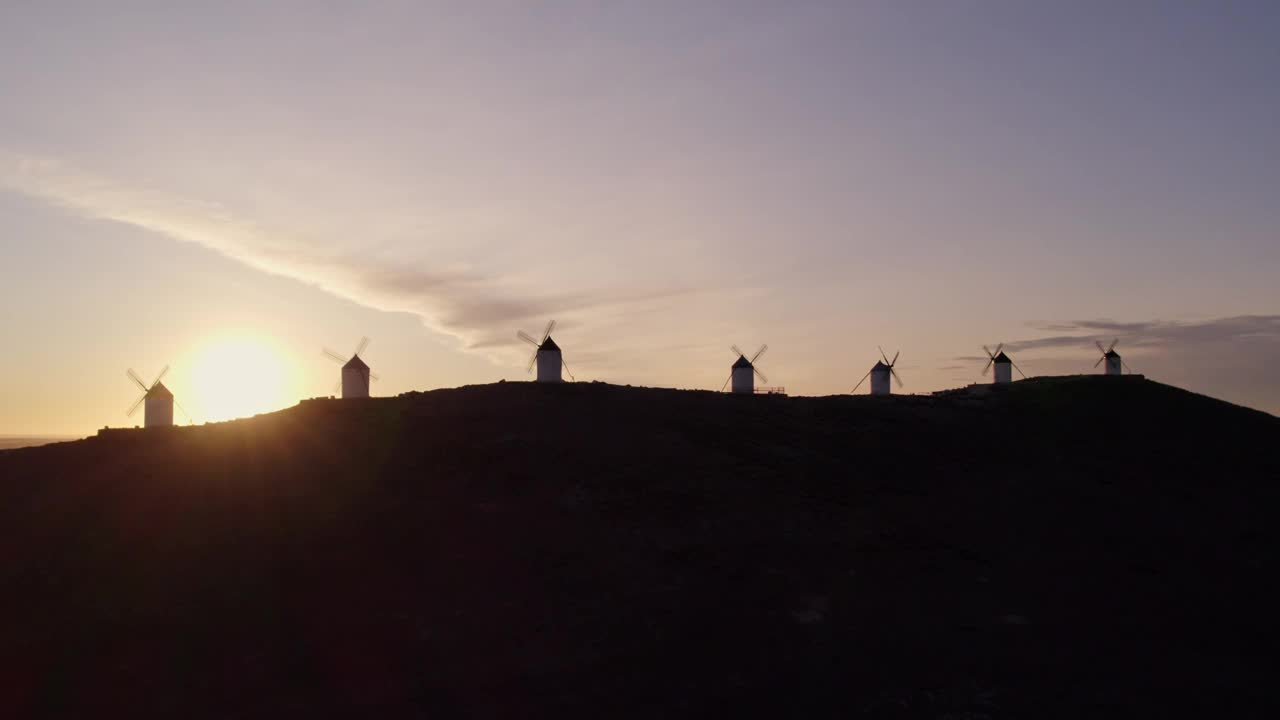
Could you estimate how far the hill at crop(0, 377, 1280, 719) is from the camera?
83.3 feet

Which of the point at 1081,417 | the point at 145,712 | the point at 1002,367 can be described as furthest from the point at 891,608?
the point at 1002,367

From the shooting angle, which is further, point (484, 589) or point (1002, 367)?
point (1002, 367)

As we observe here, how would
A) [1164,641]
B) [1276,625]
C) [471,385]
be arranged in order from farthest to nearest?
[471,385]
[1276,625]
[1164,641]

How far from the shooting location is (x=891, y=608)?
30109mm

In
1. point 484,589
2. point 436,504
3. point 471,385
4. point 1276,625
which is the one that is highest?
point 471,385

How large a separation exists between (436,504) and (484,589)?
7.42 meters

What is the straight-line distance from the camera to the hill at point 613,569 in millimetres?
25375

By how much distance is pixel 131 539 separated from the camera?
3447 cm

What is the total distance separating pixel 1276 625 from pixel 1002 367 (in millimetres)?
48311

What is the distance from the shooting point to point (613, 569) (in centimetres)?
3148

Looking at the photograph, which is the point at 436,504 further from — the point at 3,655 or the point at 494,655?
the point at 3,655

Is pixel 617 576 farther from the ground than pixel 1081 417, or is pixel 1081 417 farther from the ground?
pixel 1081 417

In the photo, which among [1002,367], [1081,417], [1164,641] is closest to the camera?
[1164,641]

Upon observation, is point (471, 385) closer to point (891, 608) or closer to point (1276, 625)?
point (891, 608)
